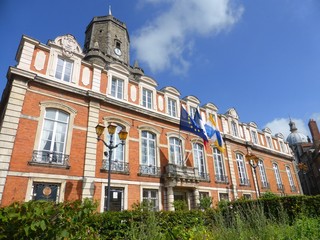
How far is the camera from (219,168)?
1797 centimetres

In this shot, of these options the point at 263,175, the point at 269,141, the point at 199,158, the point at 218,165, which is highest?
the point at 269,141

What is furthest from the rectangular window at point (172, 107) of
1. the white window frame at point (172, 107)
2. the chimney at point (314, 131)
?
the chimney at point (314, 131)

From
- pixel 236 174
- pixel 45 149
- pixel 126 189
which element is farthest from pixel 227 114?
pixel 45 149

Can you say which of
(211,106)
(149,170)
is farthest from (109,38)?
(149,170)

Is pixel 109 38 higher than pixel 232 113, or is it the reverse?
pixel 109 38

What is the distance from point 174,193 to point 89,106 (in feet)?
25.8

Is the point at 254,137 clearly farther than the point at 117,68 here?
Yes

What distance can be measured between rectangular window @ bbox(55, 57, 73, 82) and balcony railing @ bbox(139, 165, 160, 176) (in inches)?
264

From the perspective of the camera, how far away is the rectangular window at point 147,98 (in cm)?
1520

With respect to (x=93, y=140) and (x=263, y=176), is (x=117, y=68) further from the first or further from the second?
(x=263, y=176)

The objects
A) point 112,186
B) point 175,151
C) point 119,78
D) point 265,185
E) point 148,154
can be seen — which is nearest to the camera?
point 112,186

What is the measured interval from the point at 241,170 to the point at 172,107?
366 inches

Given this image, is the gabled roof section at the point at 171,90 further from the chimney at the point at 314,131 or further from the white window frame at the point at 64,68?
the chimney at the point at 314,131

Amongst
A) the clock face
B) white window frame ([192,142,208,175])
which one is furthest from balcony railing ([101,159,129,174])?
the clock face
